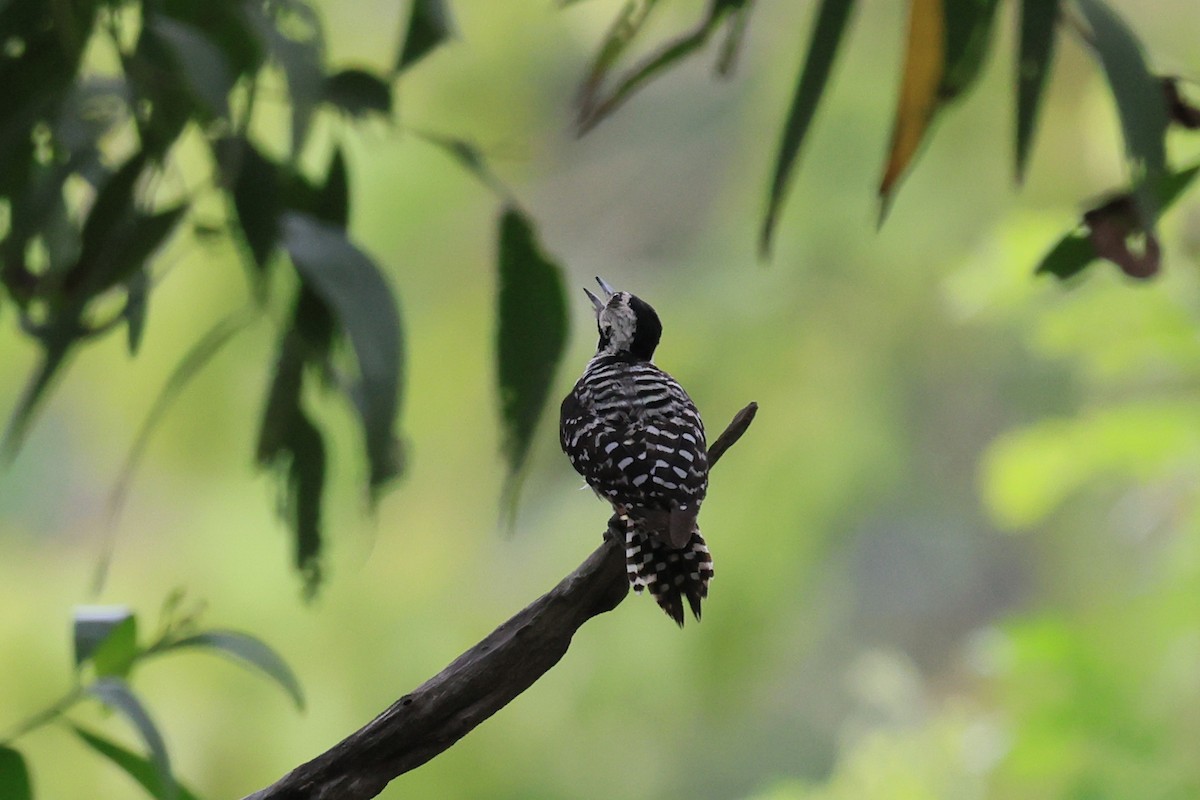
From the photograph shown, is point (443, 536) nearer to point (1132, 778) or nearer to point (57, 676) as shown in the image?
point (57, 676)

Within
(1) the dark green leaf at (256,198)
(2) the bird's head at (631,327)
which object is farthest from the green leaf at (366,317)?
(2) the bird's head at (631,327)

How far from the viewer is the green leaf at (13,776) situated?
2.92 ft

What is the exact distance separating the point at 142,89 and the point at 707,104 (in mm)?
2877

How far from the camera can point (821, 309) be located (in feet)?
11.2

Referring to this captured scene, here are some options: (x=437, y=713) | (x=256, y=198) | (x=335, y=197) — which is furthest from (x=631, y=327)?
(x=437, y=713)

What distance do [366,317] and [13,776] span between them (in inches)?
15.5

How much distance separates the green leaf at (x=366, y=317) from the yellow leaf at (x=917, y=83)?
12.3 inches

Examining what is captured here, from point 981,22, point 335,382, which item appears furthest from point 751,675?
point 981,22

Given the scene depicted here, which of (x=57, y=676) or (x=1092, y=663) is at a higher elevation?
(x=1092, y=663)

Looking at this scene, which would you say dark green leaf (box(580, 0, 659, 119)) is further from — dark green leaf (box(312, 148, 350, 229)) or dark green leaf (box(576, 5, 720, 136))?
dark green leaf (box(312, 148, 350, 229))

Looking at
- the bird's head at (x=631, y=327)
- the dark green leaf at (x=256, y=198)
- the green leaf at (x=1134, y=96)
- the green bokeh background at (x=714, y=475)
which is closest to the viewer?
the green leaf at (x=1134, y=96)

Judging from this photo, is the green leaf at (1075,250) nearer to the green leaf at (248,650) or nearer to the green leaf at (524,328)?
the green leaf at (524,328)

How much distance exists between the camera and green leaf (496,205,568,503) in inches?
37.9

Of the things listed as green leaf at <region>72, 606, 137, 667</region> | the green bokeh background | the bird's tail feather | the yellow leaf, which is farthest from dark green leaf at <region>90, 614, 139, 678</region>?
the green bokeh background
